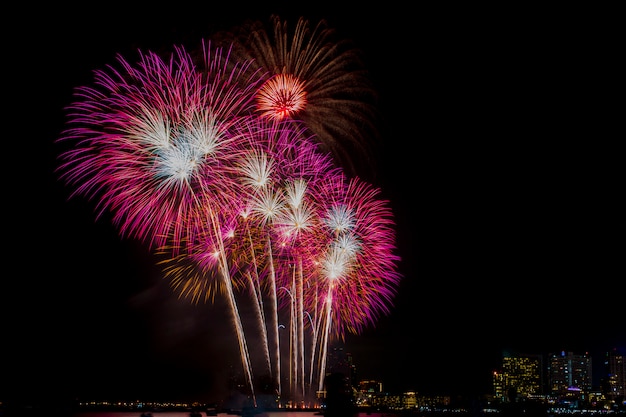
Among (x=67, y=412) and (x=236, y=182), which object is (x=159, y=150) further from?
(x=67, y=412)

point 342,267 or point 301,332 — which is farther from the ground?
point 342,267

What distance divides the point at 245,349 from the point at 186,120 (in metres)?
15.5

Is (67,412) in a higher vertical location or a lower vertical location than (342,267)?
lower

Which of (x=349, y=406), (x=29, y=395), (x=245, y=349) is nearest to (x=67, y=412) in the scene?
(x=245, y=349)

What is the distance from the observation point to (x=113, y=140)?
34.0 metres

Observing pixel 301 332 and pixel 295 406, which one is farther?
pixel 295 406

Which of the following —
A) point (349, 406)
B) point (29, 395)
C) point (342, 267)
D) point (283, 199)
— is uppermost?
point (283, 199)

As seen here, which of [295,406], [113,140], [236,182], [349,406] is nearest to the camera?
[349,406]

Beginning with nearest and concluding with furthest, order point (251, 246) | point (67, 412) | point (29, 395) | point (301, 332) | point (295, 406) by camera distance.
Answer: point (251, 246)
point (301, 332)
point (67, 412)
point (295, 406)
point (29, 395)

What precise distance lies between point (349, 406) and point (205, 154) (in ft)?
74.1

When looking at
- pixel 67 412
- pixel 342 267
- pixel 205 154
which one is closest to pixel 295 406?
pixel 67 412

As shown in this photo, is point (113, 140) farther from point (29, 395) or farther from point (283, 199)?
point (29, 395)

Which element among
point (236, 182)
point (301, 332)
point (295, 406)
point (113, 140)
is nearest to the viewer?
point (113, 140)

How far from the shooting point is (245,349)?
1674 inches
